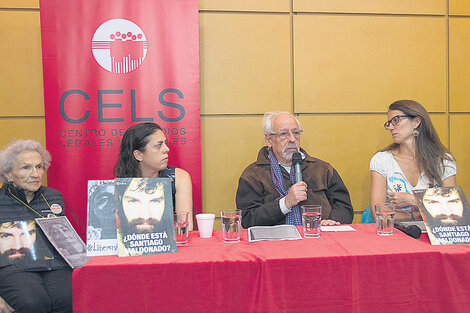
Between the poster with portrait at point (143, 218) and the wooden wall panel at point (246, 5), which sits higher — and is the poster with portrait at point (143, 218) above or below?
below

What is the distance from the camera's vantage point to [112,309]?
143 centimetres

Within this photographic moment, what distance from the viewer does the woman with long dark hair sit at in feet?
8.30

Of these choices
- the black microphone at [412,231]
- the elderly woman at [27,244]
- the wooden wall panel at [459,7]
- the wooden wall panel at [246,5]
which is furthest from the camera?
the wooden wall panel at [459,7]

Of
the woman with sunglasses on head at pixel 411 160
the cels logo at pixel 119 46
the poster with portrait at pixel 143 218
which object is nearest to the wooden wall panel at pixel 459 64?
the woman with sunglasses on head at pixel 411 160

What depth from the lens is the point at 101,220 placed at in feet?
5.25

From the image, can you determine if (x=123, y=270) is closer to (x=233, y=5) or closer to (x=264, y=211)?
(x=264, y=211)

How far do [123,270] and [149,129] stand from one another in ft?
4.23

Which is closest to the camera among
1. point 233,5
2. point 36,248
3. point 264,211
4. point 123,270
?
point 123,270

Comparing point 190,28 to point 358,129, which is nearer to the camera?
point 190,28

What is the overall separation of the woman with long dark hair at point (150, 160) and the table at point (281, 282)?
106 centimetres

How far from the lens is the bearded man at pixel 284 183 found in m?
2.55

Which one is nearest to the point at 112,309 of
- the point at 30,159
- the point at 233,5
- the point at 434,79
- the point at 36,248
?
the point at 36,248

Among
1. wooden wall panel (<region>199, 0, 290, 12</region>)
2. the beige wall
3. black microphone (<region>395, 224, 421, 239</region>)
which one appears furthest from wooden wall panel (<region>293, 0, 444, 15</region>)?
black microphone (<region>395, 224, 421, 239</region>)

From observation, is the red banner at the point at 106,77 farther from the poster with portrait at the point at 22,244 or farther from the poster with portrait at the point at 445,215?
the poster with portrait at the point at 445,215
